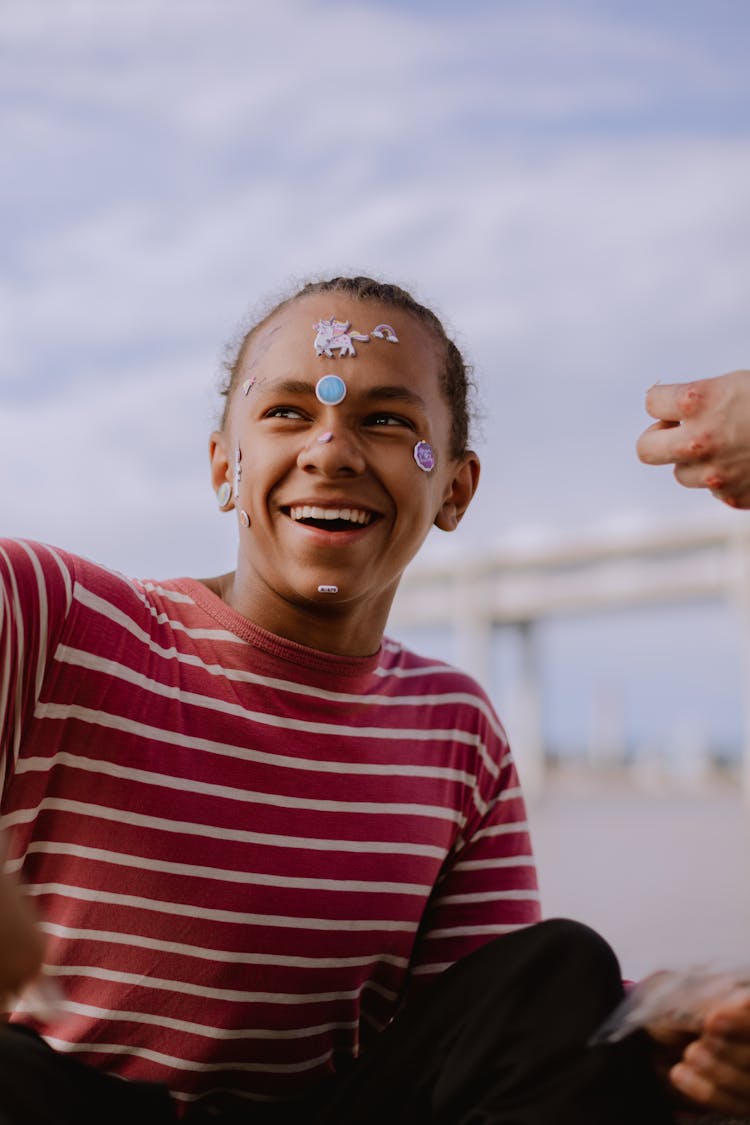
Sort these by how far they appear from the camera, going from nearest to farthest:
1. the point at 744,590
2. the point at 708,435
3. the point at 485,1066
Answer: the point at 485,1066, the point at 708,435, the point at 744,590

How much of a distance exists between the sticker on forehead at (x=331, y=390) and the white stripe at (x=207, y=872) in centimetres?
68

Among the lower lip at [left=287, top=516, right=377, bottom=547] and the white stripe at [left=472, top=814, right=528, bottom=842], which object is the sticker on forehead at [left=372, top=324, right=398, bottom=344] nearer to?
the lower lip at [left=287, top=516, right=377, bottom=547]

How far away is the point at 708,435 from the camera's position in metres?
1.71

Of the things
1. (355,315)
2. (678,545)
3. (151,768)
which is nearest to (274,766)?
(151,768)

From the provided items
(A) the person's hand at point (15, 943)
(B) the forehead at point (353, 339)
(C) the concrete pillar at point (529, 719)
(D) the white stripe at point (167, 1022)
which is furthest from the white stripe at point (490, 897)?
(C) the concrete pillar at point (529, 719)

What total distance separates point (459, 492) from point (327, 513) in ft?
1.29

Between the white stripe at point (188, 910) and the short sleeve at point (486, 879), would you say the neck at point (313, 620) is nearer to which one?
the short sleeve at point (486, 879)

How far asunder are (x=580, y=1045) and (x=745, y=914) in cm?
344

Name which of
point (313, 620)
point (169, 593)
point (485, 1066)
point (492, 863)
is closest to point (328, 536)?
point (313, 620)

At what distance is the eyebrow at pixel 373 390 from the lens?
196cm

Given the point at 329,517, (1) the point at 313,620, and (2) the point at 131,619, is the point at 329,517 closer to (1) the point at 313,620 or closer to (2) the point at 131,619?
(1) the point at 313,620

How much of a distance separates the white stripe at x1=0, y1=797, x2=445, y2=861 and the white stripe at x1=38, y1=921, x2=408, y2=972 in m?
0.14

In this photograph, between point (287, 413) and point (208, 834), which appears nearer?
point (208, 834)

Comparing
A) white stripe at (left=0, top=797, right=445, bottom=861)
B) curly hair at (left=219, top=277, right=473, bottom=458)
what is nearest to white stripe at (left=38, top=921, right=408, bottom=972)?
white stripe at (left=0, top=797, right=445, bottom=861)
